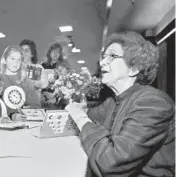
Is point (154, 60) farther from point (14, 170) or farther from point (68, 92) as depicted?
point (14, 170)

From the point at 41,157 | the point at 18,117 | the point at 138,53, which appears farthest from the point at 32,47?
Result: the point at 41,157

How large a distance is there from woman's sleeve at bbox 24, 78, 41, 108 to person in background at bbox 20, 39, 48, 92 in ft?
0.16

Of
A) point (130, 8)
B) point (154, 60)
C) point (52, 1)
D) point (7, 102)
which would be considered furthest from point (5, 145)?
point (130, 8)

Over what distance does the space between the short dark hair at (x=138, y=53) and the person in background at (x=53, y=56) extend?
137cm

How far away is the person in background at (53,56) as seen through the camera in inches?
99.1

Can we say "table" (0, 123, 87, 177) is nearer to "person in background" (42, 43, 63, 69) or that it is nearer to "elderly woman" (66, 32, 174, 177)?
"elderly woman" (66, 32, 174, 177)

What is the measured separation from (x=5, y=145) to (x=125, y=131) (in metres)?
0.73

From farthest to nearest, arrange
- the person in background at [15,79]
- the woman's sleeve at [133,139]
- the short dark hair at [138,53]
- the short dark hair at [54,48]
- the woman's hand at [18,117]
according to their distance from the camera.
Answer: the short dark hair at [54,48] < the person in background at [15,79] < the woman's hand at [18,117] < the short dark hair at [138,53] < the woman's sleeve at [133,139]

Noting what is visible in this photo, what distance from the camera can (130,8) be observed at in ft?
13.1

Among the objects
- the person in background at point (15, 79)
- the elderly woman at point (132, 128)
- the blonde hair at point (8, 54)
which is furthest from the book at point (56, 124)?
the blonde hair at point (8, 54)

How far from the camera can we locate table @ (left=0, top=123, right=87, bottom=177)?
0.81m

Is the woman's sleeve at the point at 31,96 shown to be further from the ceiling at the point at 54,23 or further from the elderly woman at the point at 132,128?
the elderly woman at the point at 132,128

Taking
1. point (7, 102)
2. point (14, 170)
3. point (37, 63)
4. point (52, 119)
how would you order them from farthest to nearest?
point (37, 63), point (7, 102), point (52, 119), point (14, 170)

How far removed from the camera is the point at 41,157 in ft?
3.25
